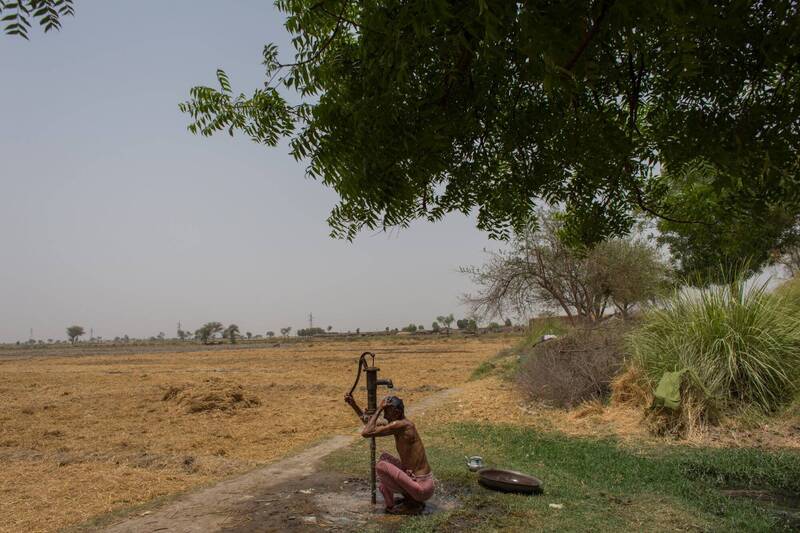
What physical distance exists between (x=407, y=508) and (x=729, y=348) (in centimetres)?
647

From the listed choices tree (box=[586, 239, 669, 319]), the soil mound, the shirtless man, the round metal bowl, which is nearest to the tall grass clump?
the round metal bowl

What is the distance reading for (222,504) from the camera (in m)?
6.00

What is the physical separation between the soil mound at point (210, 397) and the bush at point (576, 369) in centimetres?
736

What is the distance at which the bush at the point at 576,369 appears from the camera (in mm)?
11484

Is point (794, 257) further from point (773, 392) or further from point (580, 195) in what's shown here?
point (580, 195)

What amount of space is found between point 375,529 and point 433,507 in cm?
86

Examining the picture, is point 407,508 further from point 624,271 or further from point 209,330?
point 209,330

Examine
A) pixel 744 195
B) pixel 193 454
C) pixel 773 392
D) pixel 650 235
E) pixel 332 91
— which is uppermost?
pixel 650 235

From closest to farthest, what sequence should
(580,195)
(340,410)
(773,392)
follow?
(580,195)
(773,392)
(340,410)

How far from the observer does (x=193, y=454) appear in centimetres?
951

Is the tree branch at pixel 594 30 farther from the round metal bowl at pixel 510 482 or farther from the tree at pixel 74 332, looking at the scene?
the tree at pixel 74 332

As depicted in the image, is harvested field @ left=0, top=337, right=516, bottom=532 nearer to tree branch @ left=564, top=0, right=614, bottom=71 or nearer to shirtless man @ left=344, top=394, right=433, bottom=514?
shirtless man @ left=344, top=394, right=433, bottom=514

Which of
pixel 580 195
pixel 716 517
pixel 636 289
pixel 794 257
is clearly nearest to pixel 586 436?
pixel 716 517

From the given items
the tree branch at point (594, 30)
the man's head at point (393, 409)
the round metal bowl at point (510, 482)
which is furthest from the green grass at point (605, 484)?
the tree branch at point (594, 30)
